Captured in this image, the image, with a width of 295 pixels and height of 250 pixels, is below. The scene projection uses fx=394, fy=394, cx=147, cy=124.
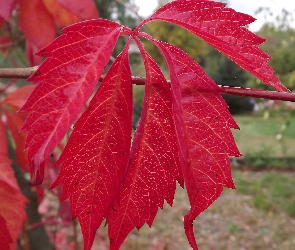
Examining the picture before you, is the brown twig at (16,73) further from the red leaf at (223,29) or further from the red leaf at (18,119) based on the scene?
the red leaf at (18,119)

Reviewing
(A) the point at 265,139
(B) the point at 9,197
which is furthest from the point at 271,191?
(B) the point at 9,197

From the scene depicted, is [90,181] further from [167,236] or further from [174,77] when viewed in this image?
[167,236]

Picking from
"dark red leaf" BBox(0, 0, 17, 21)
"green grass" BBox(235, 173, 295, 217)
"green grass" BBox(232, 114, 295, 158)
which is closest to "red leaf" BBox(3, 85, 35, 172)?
"dark red leaf" BBox(0, 0, 17, 21)

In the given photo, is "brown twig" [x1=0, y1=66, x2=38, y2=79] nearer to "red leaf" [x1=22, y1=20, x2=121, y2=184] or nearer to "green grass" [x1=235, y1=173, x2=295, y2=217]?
"red leaf" [x1=22, y1=20, x2=121, y2=184]

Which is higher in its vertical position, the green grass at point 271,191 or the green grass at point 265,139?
the green grass at point 271,191

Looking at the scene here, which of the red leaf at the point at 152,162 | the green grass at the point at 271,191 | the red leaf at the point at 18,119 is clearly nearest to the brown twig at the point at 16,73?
the red leaf at the point at 152,162

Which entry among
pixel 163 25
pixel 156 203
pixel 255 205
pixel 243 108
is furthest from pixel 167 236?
pixel 243 108
